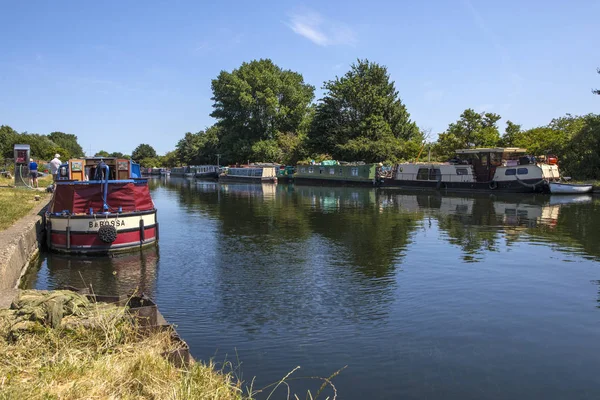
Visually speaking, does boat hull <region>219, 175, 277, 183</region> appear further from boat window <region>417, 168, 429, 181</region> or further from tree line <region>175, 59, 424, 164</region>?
boat window <region>417, 168, 429, 181</region>

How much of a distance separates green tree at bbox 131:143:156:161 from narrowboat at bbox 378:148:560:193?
5741 inches

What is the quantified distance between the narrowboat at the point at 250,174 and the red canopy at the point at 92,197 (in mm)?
55612

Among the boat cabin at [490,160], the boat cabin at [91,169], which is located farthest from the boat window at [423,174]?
the boat cabin at [91,169]

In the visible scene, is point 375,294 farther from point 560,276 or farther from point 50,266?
point 50,266

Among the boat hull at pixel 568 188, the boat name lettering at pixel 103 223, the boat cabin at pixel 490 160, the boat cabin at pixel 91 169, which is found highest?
the boat cabin at pixel 490 160

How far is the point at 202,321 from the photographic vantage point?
9.33 m

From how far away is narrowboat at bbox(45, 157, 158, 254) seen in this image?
595 inches

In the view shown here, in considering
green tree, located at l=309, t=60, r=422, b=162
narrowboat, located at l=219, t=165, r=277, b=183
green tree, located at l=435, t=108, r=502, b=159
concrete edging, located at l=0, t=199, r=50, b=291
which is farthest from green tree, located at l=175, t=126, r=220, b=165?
concrete edging, located at l=0, t=199, r=50, b=291

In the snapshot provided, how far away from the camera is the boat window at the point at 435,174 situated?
1922 inches

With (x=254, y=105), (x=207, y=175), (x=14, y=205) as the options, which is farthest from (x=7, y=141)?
(x=14, y=205)

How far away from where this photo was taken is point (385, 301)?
35.1ft

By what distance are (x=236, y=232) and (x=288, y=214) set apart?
7.46 metres

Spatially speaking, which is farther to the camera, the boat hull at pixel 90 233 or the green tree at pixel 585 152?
the green tree at pixel 585 152

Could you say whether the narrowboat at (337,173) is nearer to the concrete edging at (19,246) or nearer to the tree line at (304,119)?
the tree line at (304,119)
